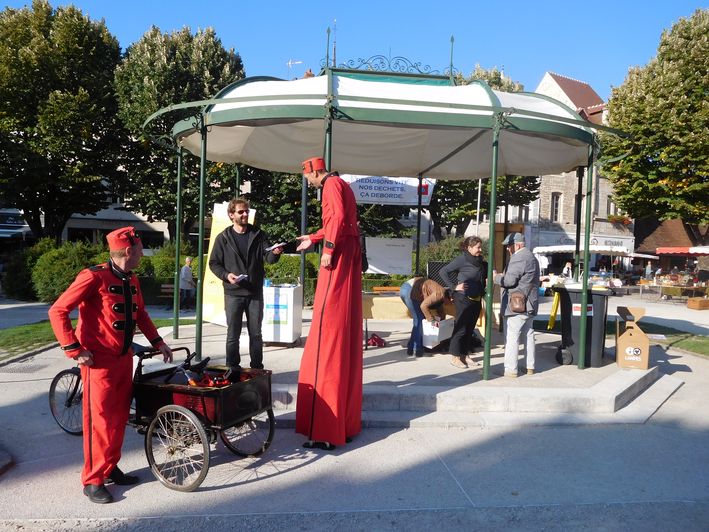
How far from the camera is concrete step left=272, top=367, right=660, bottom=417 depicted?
19.5 ft

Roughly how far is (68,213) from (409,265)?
74.8 feet

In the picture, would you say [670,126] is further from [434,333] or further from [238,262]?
[238,262]

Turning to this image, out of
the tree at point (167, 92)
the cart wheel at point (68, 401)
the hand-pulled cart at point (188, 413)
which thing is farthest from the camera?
the tree at point (167, 92)

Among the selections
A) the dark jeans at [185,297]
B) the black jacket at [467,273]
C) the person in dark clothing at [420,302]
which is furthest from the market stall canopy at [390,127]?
the dark jeans at [185,297]

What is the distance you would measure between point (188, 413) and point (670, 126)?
27265mm

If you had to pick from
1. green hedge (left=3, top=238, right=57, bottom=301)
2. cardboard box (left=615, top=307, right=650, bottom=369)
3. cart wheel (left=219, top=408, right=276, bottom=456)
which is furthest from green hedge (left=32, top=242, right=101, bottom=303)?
cardboard box (left=615, top=307, right=650, bottom=369)

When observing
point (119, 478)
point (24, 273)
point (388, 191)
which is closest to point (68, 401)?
point (119, 478)

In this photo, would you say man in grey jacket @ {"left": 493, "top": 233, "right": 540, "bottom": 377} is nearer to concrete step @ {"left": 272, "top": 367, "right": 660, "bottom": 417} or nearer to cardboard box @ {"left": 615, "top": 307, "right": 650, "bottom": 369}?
concrete step @ {"left": 272, "top": 367, "right": 660, "bottom": 417}

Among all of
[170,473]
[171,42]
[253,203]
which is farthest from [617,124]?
[170,473]

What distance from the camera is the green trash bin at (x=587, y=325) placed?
768 cm

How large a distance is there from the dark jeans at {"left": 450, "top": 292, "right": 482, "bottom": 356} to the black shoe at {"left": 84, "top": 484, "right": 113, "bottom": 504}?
4.63 meters

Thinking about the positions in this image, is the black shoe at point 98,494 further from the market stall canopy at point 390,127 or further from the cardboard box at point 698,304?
the cardboard box at point 698,304

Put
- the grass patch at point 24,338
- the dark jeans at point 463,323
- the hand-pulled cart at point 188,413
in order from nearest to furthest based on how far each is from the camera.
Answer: the hand-pulled cart at point 188,413 < the dark jeans at point 463,323 < the grass patch at point 24,338

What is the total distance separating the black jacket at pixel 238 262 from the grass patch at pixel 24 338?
184 inches
